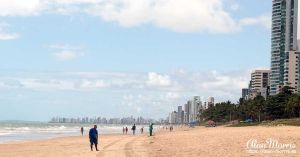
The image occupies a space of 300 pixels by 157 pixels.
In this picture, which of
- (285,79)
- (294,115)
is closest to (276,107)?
(294,115)

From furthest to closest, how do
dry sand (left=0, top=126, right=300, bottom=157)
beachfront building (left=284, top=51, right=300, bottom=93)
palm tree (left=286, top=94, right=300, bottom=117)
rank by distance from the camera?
beachfront building (left=284, top=51, right=300, bottom=93) < palm tree (left=286, top=94, right=300, bottom=117) < dry sand (left=0, top=126, right=300, bottom=157)

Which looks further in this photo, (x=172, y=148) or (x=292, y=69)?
(x=292, y=69)

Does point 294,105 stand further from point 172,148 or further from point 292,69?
point 292,69

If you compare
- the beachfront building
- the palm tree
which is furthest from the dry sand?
the beachfront building

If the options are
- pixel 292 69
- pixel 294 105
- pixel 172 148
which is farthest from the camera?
pixel 292 69

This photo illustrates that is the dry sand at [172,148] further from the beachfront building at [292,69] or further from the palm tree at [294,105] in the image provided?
the beachfront building at [292,69]

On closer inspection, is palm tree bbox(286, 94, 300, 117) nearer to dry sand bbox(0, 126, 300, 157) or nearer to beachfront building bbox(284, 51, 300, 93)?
dry sand bbox(0, 126, 300, 157)

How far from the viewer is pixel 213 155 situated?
20922mm

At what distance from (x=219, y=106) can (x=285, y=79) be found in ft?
95.5

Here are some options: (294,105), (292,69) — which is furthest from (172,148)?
(292,69)

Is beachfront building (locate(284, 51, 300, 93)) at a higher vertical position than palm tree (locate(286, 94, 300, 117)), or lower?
higher

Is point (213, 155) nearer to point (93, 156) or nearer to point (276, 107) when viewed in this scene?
point (93, 156)

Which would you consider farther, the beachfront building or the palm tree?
the beachfront building

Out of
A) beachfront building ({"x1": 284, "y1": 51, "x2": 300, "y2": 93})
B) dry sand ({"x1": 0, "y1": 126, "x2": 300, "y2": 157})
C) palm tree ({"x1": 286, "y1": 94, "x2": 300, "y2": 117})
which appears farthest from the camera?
beachfront building ({"x1": 284, "y1": 51, "x2": 300, "y2": 93})
